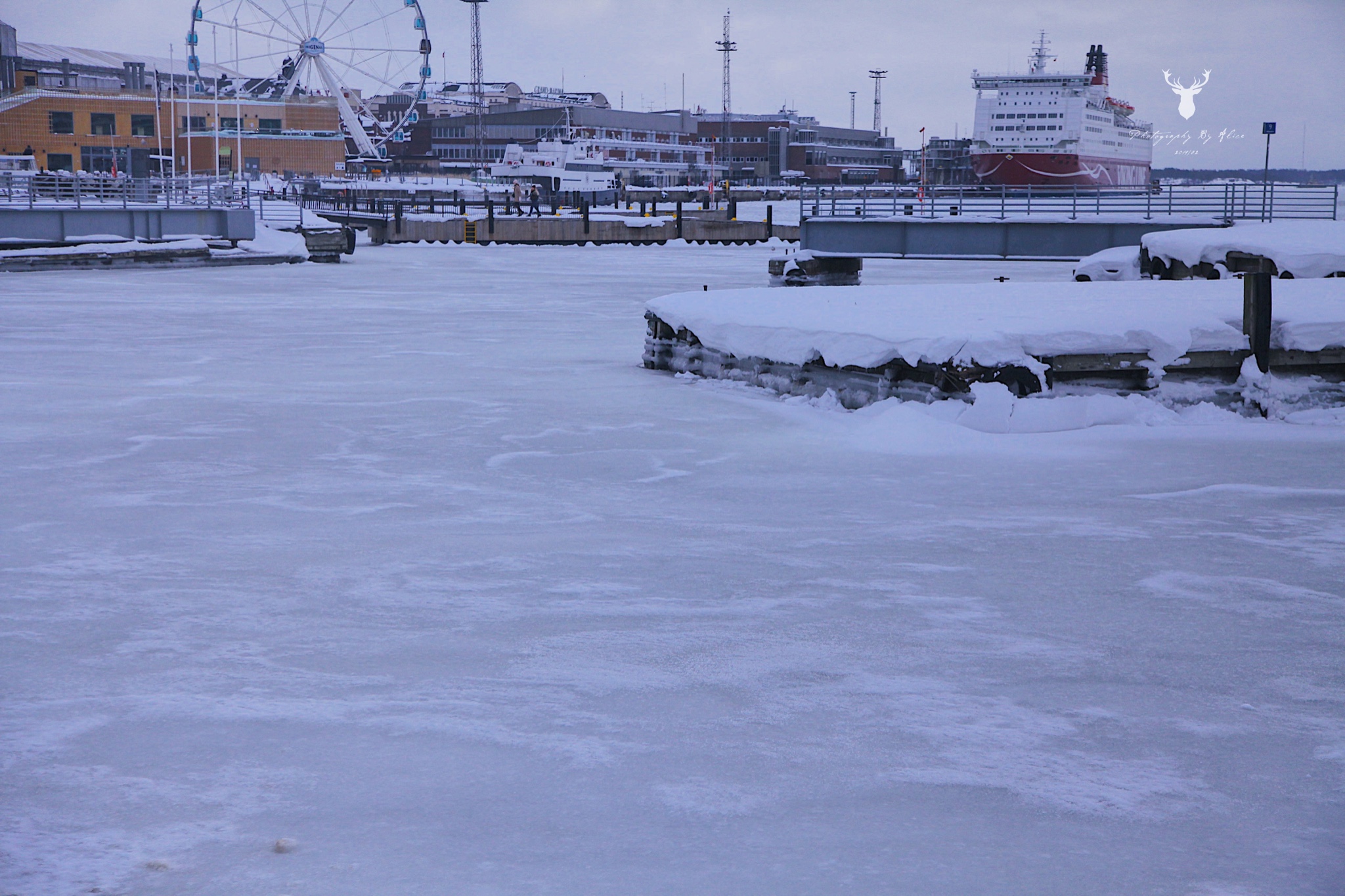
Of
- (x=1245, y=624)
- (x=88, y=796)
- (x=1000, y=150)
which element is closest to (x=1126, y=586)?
(x=1245, y=624)

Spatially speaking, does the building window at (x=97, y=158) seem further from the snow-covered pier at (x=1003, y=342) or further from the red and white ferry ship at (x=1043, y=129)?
the snow-covered pier at (x=1003, y=342)

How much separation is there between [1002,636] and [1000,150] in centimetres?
9334

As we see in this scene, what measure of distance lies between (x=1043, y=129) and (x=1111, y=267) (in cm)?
7204

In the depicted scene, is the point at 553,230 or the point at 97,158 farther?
the point at 97,158

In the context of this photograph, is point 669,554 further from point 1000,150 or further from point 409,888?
point 1000,150

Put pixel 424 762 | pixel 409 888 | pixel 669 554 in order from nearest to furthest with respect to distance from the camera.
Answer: pixel 409 888 < pixel 424 762 < pixel 669 554

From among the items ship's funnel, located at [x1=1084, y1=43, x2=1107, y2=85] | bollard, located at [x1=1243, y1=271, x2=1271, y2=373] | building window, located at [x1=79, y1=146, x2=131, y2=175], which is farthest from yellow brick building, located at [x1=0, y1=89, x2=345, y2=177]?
bollard, located at [x1=1243, y1=271, x2=1271, y2=373]

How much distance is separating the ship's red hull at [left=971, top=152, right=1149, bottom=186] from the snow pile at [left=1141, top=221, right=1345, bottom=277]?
68.1 metres

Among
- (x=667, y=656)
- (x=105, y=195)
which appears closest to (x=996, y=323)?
(x=667, y=656)

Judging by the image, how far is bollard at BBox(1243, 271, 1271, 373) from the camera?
11.8 metres

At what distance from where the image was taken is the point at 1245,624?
5754mm

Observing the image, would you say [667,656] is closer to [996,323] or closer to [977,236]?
[996,323]

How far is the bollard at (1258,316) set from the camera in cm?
1177

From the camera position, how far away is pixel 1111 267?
83.1 feet
